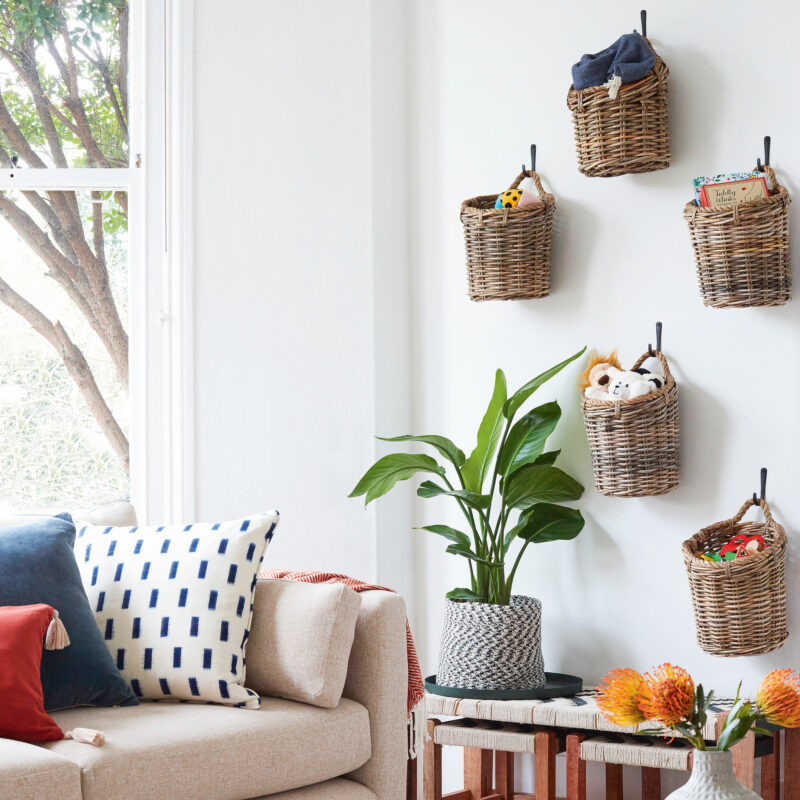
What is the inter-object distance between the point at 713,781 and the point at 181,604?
45.5 inches

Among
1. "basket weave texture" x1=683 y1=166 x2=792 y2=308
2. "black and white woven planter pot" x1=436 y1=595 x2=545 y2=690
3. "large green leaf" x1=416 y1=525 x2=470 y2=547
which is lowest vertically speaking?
"black and white woven planter pot" x1=436 y1=595 x2=545 y2=690

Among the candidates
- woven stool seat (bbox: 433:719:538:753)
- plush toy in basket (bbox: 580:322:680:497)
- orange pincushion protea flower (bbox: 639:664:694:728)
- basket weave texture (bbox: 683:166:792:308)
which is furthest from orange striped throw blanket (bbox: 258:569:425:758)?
basket weave texture (bbox: 683:166:792:308)

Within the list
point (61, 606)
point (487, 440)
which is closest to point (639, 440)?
point (487, 440)

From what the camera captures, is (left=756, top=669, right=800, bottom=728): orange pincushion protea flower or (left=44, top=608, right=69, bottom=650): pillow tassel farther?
(left=44, top=608, right=69, bottom=650): pillow tassel

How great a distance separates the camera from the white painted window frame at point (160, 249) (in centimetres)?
316

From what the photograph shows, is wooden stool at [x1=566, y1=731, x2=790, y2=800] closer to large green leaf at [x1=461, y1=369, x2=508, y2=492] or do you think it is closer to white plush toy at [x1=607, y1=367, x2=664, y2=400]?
large green leaf at [x1=461, y1=369, x2=508, y2=492]

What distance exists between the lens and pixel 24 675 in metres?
1.86

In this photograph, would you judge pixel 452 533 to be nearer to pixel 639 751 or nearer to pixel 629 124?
pixel 639 751

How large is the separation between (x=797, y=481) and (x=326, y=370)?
1.37 meters

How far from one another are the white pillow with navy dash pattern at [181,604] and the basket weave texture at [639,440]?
2.78ft

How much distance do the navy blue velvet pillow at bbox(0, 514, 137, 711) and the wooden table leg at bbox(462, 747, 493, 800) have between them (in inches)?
41.7

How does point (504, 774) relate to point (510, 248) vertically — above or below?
below

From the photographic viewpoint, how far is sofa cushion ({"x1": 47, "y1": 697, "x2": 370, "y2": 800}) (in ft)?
5.80

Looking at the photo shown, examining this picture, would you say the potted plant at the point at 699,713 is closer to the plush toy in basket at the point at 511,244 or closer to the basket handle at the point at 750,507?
the basket handle at the point at 750,507
